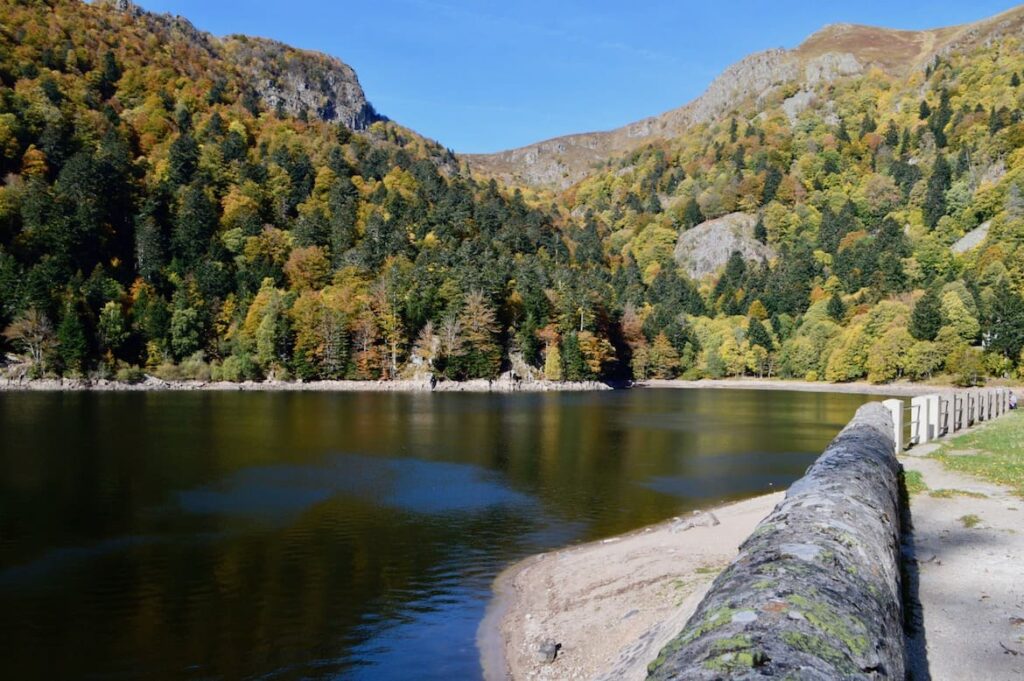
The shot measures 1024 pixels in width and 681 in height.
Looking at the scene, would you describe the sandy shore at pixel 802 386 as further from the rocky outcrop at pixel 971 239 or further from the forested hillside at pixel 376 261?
the rocky outcrop at pixel 971 239

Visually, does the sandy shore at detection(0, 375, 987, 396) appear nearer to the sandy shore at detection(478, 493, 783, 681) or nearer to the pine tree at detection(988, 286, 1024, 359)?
the pine tree at detection(988, 286, 1024, 359)

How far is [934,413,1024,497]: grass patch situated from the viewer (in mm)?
17156

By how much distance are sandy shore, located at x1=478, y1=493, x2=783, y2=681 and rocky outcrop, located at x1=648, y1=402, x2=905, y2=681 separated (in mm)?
3034

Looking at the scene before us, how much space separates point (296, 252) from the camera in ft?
429

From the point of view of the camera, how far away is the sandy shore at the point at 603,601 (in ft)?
40.0

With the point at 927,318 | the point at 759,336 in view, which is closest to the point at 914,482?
the point at 927,318

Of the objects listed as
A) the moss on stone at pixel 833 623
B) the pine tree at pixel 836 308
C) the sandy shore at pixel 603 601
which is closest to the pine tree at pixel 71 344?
the sandy shore at pixel 603 601

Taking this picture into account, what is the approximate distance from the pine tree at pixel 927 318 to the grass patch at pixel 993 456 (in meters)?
89.6

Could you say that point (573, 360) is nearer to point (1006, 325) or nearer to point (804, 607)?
point (1006, 325)

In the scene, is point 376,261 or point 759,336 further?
point 759,336

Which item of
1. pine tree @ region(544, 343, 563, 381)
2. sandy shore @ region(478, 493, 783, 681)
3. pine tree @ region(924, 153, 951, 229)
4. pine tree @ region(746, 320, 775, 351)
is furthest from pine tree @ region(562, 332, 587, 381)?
pine tree @ region(924, 153, 951, 229)

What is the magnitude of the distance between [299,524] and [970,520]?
19.7 meters

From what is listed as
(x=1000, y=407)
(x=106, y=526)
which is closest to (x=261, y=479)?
(x=106, y=526)

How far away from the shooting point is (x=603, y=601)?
1520 cm
